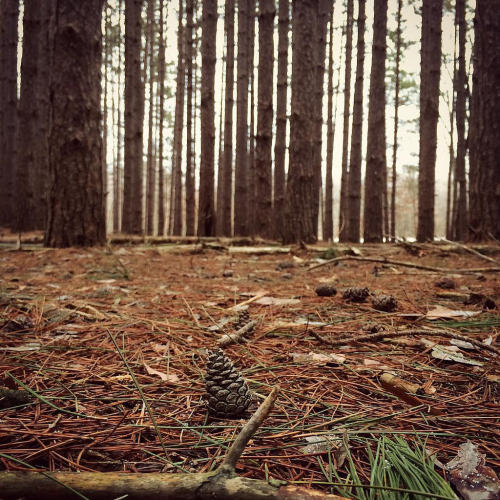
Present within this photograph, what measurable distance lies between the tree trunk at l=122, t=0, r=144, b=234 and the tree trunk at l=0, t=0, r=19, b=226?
12.2 ft

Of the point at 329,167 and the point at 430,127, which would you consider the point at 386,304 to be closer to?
the point at 430,127

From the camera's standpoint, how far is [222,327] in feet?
5.59

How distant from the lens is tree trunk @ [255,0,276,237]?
27.0ft

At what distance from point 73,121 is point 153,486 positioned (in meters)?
5.13

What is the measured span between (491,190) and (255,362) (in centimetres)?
510

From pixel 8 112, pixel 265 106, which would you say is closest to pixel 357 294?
pixel 265 106

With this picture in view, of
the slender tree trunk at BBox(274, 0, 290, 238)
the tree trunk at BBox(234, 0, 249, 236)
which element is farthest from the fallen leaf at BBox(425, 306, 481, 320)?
the tree trunk at BBox(234, 0, 249, 236)

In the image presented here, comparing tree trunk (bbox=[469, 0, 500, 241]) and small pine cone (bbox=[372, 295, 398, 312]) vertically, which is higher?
tree trunk (bbox=[469, 0, 500, 241])

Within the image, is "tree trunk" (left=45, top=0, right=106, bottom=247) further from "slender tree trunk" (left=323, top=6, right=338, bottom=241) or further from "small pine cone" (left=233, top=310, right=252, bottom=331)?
"slender tree trunk" (left=323, top=6, right=338, bottom=241)

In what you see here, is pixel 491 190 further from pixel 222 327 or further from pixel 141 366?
pixel 141 366

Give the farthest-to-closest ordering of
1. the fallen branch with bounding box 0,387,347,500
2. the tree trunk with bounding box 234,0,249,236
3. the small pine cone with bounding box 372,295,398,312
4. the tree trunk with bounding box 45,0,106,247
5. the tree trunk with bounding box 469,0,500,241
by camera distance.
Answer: the tree trunk with bounding box 234,0,249,236
the tree trunk with bounding box 469,0,500,241
the tree trunk with bounding box 45,0,106,247
the small pine cone with bounding box 372,295,398,312
the fallen branch with bounding box 0,387,347,500

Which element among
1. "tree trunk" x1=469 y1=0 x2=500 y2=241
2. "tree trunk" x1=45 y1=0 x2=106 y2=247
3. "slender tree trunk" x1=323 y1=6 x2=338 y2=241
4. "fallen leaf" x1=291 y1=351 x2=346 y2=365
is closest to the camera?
"fallen leaf" x1=291 y1=351 x2=346 y2=365

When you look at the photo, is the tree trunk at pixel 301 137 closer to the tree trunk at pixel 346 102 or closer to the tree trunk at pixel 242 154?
the tree trunk at pixel 242 154

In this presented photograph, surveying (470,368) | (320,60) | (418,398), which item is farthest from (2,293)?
(320,60)
